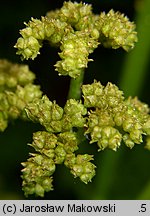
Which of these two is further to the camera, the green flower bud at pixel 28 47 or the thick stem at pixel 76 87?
the thick stem at pixel 76 87

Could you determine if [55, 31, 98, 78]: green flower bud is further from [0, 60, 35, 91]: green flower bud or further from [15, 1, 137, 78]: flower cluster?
[0, 60, 35, 91]: green flower bud

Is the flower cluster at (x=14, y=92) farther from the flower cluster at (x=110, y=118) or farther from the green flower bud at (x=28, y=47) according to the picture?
the flower cluster at (x=110, y=118)

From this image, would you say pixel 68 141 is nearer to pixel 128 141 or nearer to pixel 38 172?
pixel 38 172

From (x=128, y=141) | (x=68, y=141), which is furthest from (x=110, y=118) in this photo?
(x=68, y=141)

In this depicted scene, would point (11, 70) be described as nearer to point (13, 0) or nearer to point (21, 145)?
point (21, 145)

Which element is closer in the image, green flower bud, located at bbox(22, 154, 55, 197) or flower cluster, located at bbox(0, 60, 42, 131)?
green flower bud, located at bbox(22, 154, 55, 197)

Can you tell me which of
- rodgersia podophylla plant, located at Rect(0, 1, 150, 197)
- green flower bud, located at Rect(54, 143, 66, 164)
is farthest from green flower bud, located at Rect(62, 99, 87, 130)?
green flower bud, located at Rect(54, 143, 66, 164)

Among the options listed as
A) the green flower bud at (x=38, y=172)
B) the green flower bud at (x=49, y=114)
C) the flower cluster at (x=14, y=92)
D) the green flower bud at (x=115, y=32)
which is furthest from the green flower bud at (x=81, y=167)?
the green flower bud at (x=115, y=32)
